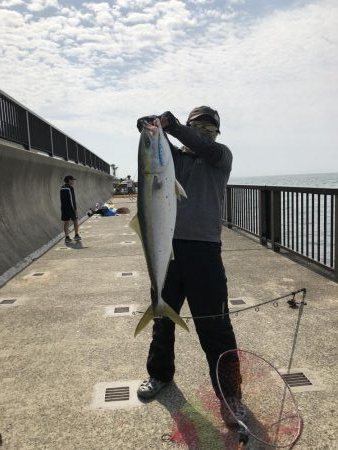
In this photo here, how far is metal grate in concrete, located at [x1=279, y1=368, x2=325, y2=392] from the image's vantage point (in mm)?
3143

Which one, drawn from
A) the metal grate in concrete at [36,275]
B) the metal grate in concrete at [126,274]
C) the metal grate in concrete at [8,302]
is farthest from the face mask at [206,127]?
the metal grate in concrete at [36,275]

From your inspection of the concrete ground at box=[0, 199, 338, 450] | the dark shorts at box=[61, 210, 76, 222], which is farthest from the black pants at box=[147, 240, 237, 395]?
the dark shorts at box=[61, 210, 76, 222]

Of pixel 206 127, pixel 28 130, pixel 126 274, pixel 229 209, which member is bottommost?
pixel 126 274

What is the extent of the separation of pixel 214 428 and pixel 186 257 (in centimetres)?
111

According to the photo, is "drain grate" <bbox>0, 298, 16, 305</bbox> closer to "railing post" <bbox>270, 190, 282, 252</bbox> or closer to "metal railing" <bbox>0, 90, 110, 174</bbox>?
"metal railing" <bbox>0, 90, 110, 174</bbox>

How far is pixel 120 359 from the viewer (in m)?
3.71

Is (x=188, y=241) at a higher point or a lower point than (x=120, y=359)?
higher

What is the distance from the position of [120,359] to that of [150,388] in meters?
0.65

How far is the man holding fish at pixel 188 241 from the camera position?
2.64 meters

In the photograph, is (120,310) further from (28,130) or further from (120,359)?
(28,130)

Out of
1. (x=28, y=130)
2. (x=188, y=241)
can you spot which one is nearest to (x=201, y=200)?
(x=188, y=241)

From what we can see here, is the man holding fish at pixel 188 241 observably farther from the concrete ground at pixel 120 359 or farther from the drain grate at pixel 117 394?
the concrete ground at pixel 120 359

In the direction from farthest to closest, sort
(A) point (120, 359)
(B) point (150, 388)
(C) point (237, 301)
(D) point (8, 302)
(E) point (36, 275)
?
(E) point (36, 275) → (D) point (8, 302) → (C) point (237, 301) → (A) point (120, 359) → (B) point (150, 388)

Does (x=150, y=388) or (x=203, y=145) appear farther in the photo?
(x=150, y=388)
